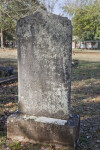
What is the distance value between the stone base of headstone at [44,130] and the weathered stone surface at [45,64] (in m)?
A: 0.18

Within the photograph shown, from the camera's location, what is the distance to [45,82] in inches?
136

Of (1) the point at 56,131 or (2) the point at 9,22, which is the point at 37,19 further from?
(2) the point at 9,22

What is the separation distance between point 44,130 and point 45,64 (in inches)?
48.3

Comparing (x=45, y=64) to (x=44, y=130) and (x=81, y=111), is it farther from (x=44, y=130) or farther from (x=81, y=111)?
(x=81, y=111)

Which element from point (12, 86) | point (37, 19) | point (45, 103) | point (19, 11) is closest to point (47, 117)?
point (45, 103)

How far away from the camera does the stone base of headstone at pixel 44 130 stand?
3268mm

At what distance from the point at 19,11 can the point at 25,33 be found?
6.53 meters

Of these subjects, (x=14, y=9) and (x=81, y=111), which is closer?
(x=81, y=111)

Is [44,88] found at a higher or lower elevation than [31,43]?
lower

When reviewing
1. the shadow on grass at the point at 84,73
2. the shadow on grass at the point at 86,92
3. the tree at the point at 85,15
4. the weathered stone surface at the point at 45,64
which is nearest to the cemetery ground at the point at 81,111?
the shadow on grass at the point at 86,92

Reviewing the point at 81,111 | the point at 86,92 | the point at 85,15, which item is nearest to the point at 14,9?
the point at 86,92

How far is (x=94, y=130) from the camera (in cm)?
426

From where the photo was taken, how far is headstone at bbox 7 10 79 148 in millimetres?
3254

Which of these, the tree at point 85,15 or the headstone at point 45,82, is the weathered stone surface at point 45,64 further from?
the tree at point 85,15
